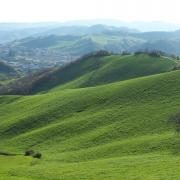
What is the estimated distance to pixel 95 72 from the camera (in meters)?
174

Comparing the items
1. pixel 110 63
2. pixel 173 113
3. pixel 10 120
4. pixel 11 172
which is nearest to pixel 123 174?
pixel 11 172

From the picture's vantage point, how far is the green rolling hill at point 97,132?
51188mm

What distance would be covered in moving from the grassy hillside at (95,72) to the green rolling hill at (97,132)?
1785 inches

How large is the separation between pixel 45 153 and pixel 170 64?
105 meters

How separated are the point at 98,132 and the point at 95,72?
321 ft

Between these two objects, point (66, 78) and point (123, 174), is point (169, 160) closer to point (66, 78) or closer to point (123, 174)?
point (123, 174)

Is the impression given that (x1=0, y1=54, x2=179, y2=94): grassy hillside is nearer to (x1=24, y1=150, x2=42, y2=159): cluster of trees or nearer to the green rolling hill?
the green rolling hill

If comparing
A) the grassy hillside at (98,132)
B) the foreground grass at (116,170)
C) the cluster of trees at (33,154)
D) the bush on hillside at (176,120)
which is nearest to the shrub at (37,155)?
the cluster of trees at (33,154)

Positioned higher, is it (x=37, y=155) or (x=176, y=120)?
(x=176, y=120)

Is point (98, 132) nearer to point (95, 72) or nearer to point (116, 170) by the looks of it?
point (116, 170)

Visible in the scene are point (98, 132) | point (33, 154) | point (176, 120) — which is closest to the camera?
point (33, 154)

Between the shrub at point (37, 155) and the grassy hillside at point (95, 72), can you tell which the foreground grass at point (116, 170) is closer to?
the shrub at point (37, 155)

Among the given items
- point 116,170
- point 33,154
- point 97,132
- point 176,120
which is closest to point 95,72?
point 97,132

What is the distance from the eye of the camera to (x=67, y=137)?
260 ft
